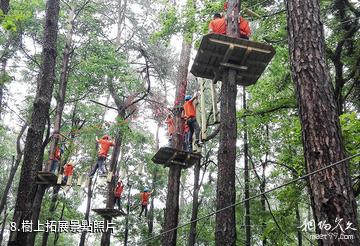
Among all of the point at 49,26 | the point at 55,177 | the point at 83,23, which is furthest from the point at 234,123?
the point at 83,23

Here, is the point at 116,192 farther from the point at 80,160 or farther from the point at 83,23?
the point at 83,23

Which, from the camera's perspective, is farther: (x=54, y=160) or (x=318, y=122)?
(x=54, y=160)

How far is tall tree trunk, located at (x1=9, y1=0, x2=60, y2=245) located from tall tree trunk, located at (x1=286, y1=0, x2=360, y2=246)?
14.7 ft

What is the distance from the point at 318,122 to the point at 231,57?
3.07 meters

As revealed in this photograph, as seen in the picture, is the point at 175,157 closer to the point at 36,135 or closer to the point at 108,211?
the point at 36,135

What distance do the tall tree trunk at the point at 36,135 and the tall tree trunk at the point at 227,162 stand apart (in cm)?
323

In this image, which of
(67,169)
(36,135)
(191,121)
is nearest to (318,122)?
(36,135)

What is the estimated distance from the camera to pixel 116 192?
15391 millimetres

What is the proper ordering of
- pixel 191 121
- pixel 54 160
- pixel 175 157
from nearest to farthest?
pixel 191 121 → pixel 175 157 → pixel 54 160

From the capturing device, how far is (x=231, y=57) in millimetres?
6496

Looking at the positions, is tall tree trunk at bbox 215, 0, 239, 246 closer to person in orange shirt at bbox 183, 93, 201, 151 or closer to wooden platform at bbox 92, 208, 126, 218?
person in orange shirt at bbox 183, 93, 201, 151

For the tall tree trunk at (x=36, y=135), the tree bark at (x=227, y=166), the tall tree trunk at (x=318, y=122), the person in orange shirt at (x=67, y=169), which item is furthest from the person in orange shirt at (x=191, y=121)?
the person in orange shirt at (x=67, y=169)

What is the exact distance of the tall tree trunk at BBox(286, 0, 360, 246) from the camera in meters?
3.32

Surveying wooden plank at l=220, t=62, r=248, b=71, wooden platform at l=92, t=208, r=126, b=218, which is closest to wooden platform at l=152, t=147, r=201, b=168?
wooden plank at l=220, t=62, r=248, b=71
